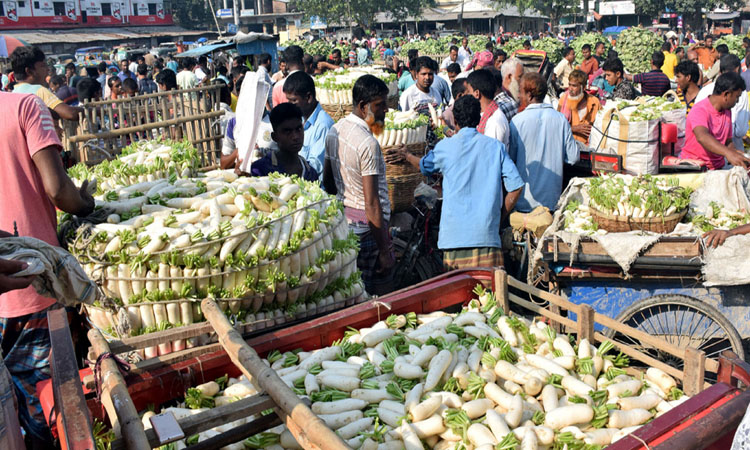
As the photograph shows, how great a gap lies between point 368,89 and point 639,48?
18.2 metres

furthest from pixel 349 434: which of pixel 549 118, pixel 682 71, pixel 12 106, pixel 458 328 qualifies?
pixel 682 71

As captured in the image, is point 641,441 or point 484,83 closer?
point 641,441

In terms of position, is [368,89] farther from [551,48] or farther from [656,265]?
[551,48]

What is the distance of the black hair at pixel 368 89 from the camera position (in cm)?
482

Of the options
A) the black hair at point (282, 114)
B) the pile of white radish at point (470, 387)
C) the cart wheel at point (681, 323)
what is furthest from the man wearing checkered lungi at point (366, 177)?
the cart wheel at point (681, 323)

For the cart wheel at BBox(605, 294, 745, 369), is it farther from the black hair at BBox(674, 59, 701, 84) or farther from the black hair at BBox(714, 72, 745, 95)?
the black hair at BBox(674, 59, 701, 84)

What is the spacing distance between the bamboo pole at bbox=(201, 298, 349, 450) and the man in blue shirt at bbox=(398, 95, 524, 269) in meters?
2.49

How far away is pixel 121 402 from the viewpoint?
221 cm

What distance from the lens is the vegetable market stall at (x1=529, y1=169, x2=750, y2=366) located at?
449 cm

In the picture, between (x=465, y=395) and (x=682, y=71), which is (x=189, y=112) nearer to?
(x=465, y=395)

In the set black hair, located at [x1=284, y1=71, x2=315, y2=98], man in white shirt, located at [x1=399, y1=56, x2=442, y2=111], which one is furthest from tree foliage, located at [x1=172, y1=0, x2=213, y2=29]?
black hair, located at [x1=284, y1=71, x2=315, y2=98]

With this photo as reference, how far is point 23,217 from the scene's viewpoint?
3.40 m

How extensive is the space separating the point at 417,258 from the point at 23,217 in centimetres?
369

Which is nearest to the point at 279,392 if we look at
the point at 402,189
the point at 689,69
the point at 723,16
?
the point at 402,189
